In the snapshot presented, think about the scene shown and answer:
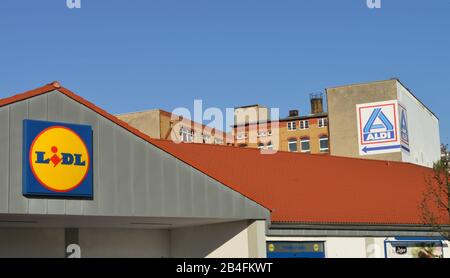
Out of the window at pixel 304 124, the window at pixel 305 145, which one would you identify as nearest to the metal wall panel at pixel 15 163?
the window at pixel 305 145

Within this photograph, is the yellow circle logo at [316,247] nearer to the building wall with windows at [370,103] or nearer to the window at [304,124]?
the building wall with windows at [370,103]

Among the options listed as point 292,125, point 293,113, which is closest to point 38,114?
point 292,125

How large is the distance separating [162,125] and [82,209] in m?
51.3

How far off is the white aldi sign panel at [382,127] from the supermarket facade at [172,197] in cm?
1783

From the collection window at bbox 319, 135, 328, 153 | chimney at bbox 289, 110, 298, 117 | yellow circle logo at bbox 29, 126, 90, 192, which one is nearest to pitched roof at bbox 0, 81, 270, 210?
yellow circle logo at bbox 29, 126, 90, 192

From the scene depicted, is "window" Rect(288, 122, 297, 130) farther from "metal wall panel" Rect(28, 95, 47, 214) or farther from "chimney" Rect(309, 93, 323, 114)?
→ "metal wall panel" Rect(28, 95, 47, 214)

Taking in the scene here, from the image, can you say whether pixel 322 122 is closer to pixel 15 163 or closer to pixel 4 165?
pixel 15 163

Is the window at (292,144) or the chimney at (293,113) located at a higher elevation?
the chimney at (293,113)

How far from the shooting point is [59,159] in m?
21.4

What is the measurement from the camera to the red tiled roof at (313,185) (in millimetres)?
31547

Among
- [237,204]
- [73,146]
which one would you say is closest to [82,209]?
[73,146]

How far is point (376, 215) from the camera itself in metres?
33.4

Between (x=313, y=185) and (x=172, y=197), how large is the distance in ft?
38.2
